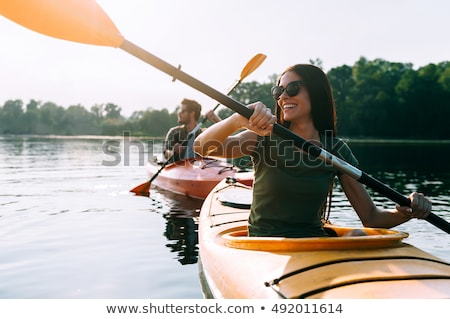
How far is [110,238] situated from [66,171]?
369 inches

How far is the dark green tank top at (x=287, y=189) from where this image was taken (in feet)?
9.90

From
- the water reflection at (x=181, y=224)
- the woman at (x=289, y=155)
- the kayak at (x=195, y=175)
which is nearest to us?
the woman at (x=289, y=155)

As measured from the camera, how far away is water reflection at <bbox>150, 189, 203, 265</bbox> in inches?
229

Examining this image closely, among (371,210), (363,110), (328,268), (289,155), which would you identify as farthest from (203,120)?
(363,110)

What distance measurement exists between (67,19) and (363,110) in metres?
59.7

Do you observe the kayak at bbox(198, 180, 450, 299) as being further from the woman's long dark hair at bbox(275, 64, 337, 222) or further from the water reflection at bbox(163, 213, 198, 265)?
the water reflection at bbox(163, 213, 198, 265)

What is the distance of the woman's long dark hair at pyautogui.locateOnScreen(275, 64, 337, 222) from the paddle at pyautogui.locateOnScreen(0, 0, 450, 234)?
→ 32cm

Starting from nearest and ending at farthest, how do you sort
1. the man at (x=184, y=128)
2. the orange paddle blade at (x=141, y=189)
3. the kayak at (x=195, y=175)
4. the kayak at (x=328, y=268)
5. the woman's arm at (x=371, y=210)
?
1. the kayak at (x=328, y=268)
2. the woman's arm at (x=371, y=210)
3. the kayak at (x=195, y=175)
4. the man at (x=184, y=128)
5. the orange paddle blade at (x=141, y=189)

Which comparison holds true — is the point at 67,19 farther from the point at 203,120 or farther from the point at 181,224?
the point at 203,120

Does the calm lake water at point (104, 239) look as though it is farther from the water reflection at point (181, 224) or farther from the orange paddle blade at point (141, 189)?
the orange paddle blade at point (141, 189)

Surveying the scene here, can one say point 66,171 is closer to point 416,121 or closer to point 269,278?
point 269,278

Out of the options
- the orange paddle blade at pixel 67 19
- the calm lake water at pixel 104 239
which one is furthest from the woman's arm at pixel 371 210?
the orange paddle blade at pixel 67 19

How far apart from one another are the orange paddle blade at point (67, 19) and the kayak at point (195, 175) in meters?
5.41

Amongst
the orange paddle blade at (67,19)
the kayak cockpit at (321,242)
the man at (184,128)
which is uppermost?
the orange paddle blade at (67,19)
